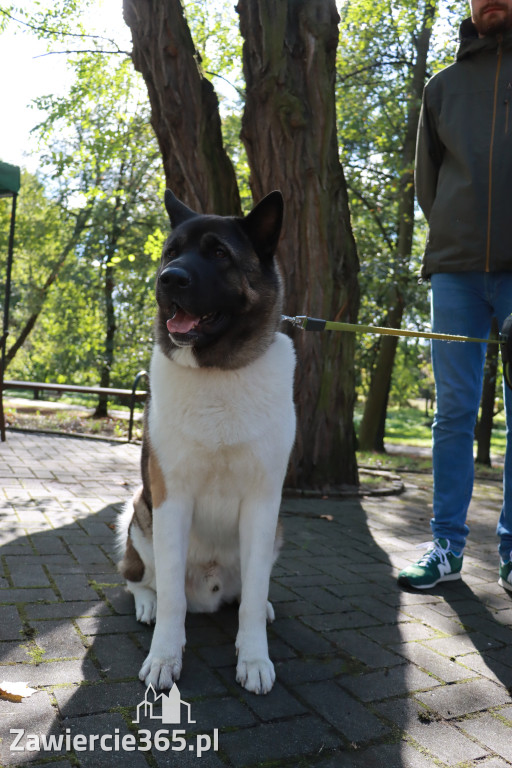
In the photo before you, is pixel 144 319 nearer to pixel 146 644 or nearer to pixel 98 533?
pixel 98 533

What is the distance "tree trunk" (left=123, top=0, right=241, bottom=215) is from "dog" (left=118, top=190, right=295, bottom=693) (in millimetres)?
3994

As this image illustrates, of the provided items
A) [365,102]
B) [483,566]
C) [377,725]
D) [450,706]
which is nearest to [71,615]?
[377,725]

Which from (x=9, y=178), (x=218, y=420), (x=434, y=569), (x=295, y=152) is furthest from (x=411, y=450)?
(x=218, y=420)

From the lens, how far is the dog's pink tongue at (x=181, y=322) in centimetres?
245

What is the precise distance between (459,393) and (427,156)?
1.49 meters

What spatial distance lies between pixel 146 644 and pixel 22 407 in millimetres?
16646

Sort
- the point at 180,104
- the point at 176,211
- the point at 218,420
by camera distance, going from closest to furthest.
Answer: the point at 218,420 < the point at 176,211 < the point at 180,104

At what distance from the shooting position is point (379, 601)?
3.34 m

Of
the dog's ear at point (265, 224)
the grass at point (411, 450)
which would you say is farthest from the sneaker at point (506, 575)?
the grass at point (411, 450)

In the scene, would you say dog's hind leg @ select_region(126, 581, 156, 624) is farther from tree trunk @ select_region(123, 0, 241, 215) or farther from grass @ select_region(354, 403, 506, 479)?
grass @ select_region(354, 403, 506, 479)

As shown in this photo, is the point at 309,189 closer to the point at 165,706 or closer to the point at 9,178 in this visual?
the point at 9,178

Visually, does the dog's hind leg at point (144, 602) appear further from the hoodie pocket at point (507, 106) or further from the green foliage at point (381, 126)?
the green foliage at point (381, 126)

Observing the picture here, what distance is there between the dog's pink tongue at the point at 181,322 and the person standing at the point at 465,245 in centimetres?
186

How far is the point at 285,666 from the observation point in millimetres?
2518
